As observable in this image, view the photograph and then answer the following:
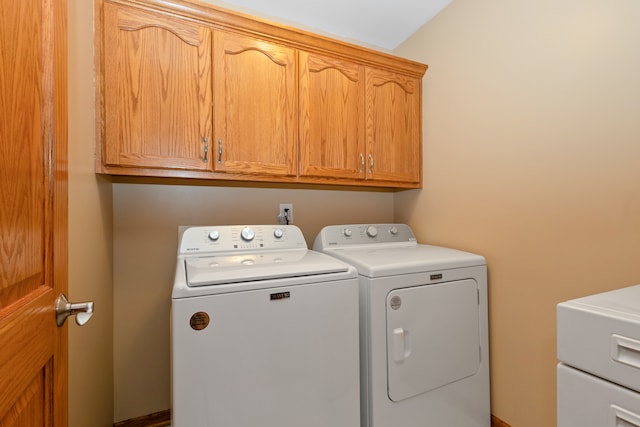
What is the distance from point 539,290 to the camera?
57.6 inches

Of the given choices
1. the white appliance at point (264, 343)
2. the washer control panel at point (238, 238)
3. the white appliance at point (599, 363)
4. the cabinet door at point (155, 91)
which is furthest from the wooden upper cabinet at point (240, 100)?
the white appliance at point (599, 363)

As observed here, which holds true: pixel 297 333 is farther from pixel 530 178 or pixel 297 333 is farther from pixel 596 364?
pixel 530 178

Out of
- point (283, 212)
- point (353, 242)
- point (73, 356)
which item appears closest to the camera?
point (73, 356)

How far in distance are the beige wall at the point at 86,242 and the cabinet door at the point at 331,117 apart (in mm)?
975

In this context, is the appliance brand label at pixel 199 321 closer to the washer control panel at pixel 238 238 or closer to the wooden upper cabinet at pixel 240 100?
the washer control panel at pixel 238 238

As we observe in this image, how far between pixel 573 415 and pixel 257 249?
A: 1354 mm

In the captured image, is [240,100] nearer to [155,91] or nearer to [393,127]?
[155,91]

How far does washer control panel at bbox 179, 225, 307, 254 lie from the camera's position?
1.55 metres

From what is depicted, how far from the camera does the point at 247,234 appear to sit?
1.65 m

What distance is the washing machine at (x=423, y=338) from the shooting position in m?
1.34

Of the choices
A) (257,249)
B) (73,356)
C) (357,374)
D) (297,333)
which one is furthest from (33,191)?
(357,374)

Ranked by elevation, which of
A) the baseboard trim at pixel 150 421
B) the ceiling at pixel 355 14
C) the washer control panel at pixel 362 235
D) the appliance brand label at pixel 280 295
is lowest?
the baseboard trim at pixel 150 421

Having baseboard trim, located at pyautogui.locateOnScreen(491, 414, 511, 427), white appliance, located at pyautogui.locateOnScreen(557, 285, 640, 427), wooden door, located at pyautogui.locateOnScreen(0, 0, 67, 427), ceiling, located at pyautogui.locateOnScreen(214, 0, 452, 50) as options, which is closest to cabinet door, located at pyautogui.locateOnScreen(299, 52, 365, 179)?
ceiling, located at pyautogui.locateOnScreen(214, 0, 452, 50)

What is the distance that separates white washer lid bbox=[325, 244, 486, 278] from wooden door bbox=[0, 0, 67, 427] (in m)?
1.06
